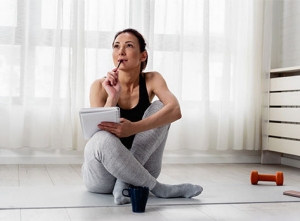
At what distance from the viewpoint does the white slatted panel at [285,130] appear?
3710mm

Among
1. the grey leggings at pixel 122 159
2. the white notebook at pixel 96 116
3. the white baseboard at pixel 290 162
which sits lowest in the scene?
the white baseboard at pixel 290 162

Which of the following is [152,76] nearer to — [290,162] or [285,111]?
[285,111]

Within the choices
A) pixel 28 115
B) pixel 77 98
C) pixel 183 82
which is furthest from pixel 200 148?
pixel 28 115

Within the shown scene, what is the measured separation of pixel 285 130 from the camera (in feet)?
12.7

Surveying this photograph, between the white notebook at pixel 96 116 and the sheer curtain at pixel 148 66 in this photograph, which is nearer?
the white notebook at pixel 96 116

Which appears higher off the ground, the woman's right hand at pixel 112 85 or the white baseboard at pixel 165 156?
the woman's right hand at pixel 112 85

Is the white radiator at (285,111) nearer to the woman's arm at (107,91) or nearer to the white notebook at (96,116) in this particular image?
the woman's arm at (107,91)

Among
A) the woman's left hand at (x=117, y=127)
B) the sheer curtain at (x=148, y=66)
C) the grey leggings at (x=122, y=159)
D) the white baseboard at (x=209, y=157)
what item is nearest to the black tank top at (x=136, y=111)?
the grey leggings at (x=122, y=159)

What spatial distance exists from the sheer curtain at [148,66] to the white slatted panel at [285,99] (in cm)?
12

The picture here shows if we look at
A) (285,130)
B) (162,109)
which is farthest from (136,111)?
(285,130)

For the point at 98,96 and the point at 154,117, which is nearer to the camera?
the point at 154,117

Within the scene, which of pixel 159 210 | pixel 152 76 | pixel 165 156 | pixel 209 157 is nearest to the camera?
pixel 159 210

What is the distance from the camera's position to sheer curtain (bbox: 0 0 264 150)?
12.1 feet

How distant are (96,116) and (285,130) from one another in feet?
7.03
